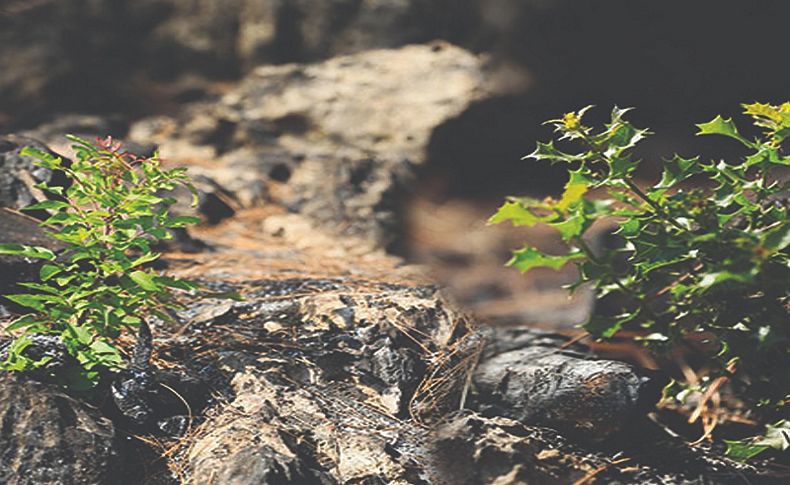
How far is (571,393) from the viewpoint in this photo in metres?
2.55

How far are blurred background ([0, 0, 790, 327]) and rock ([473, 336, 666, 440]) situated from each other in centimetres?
153

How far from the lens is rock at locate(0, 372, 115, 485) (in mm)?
2189

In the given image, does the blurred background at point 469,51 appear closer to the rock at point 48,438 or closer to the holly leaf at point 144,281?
the holly leaf at point 144,281

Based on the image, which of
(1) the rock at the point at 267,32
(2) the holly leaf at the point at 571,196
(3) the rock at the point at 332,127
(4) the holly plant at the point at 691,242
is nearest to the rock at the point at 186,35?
(1) the rock at the point at 267,32

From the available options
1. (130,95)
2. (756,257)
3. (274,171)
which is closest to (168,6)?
(130,95)

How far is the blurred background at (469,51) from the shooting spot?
473cm

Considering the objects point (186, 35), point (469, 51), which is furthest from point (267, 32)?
point (469, 51)

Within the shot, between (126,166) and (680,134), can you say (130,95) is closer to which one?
(126,166)

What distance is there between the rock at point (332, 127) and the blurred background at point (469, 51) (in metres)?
0.06

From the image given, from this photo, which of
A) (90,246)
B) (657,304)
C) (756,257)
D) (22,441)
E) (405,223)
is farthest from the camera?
(405,223)

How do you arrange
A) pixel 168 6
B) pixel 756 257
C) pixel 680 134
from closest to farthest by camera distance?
pixel 756 257
pixel 680 134
pixel 168 6

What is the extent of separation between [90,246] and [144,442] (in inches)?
24.1

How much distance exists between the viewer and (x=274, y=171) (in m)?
4.78

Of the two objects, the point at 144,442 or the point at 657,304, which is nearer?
the point at 144,442
